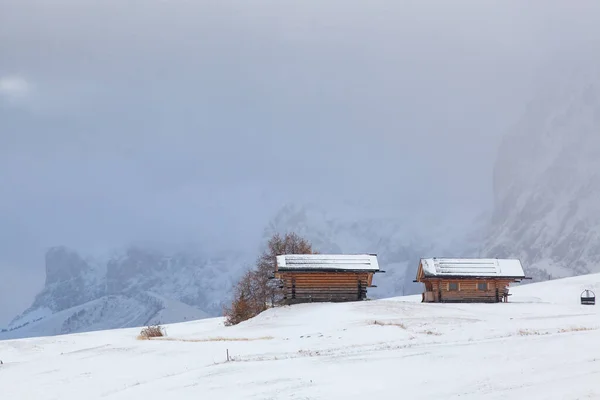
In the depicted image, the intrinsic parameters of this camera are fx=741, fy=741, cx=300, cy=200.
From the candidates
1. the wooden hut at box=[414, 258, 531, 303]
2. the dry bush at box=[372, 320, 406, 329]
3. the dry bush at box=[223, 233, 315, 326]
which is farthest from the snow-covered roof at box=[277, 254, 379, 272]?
the dry bush at box=[372, 320, 406, 329]

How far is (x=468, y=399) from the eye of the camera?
18.0 metres

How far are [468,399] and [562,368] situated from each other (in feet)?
13.4

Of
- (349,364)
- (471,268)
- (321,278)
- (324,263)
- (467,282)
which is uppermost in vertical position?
(324,263)

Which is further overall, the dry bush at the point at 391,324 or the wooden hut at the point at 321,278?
the wooden hut at the point at 321,278

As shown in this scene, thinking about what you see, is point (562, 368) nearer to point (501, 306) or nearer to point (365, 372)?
point (365, 372)

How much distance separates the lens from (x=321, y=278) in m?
58.6

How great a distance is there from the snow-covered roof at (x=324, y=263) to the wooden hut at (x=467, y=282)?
5.88 m

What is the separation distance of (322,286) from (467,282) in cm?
1291

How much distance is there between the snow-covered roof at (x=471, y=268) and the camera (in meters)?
62.1

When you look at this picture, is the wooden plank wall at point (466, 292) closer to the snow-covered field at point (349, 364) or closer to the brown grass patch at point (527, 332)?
the snow-covered field at point (349, 364)

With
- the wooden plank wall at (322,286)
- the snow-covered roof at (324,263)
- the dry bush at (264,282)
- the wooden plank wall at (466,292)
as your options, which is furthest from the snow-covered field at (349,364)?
the dry bush at (264,282)

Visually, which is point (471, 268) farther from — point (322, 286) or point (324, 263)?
point (322, 286)

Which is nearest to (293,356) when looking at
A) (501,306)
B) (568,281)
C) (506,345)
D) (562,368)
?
(506,345)

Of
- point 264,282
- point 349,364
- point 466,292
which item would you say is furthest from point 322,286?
point 349,364
